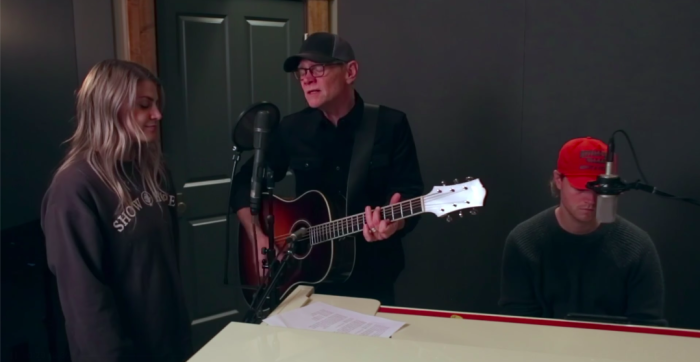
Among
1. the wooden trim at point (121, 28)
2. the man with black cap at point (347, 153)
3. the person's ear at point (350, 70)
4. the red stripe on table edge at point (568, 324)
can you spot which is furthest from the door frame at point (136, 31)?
the red stripe on table edge at point (568, 324)

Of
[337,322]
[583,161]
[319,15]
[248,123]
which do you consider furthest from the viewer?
[319,15]

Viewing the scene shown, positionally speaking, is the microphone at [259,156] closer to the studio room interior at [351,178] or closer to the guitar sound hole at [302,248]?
the studio room interior at [351,178]

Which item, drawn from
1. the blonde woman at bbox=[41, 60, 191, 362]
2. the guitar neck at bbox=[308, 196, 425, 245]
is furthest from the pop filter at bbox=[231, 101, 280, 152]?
the guitar neck at bbox=[308, 196, 425, 245]

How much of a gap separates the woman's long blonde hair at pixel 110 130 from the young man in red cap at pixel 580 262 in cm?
123

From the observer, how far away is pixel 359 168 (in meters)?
2.01

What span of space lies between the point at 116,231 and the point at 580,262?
1.45m

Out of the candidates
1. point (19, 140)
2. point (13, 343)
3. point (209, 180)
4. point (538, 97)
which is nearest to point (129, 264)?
point (13, 343)

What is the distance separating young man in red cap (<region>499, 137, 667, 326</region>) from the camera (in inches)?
70.2

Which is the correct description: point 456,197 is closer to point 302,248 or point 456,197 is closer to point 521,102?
point 302,248

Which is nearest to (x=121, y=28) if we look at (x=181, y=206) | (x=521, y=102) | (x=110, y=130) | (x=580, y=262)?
(x=181, y=206)

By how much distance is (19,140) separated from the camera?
1.89 metres

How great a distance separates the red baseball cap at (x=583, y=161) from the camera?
A: 72.4 inches

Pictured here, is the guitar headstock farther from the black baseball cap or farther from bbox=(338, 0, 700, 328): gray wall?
bbox=(338, 0, 700, 328): gray wall

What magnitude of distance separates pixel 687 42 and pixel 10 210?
2.48 meters
